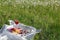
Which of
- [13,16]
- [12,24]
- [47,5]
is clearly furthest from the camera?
[47,5]

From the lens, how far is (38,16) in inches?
207

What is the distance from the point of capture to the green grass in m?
4.71

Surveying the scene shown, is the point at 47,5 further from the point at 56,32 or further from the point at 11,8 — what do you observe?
the point at 56,32

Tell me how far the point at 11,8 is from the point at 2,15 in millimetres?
476

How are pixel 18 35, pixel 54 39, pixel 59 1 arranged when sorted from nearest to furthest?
1. pixel 18 35
2. pixel 54 39
3. pixel 59 1

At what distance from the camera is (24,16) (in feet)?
17.0

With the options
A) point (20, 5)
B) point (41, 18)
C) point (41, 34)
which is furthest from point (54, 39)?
point (20, 5)

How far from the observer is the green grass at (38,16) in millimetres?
4715

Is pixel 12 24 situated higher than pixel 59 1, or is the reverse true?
pixel 12 24

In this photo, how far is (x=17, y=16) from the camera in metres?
5.08

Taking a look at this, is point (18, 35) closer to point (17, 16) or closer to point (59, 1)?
point (17, 16)

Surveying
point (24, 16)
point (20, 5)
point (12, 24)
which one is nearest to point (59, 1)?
point (20, 5)

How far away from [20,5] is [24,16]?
712 millimetres

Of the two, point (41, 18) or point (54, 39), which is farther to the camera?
point (41, 18)
